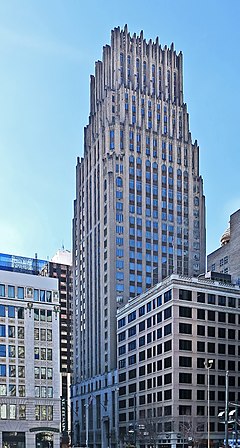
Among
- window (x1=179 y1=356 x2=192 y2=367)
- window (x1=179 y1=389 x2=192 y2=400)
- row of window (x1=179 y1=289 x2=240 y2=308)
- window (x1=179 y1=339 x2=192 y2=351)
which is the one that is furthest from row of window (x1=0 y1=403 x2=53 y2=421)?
row of window (x1=179 y1=289 x2=240 y2=308)

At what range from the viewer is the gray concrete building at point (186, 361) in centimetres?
10738

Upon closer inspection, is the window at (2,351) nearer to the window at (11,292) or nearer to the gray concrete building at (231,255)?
the window at (11,292)

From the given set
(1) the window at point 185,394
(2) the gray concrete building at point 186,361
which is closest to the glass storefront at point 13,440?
(2) the gray concrete building at point 186,361

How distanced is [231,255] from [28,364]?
59539 millimetres

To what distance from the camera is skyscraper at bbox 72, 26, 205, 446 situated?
15250 cm

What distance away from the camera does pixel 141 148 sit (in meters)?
163

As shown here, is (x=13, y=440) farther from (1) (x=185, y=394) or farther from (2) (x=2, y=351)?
(1) (x=185, y=394)

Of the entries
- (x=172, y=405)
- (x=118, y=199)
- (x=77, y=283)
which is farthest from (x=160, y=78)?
(x=172, y=405)

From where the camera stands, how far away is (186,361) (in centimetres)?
10894

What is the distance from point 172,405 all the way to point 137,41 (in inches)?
4150

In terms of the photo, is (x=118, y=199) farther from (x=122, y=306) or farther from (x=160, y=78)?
(x=160, y=78)

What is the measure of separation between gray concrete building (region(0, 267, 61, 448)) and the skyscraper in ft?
138

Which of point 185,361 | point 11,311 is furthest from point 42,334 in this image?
point 185,361

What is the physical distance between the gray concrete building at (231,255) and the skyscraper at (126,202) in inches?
450
